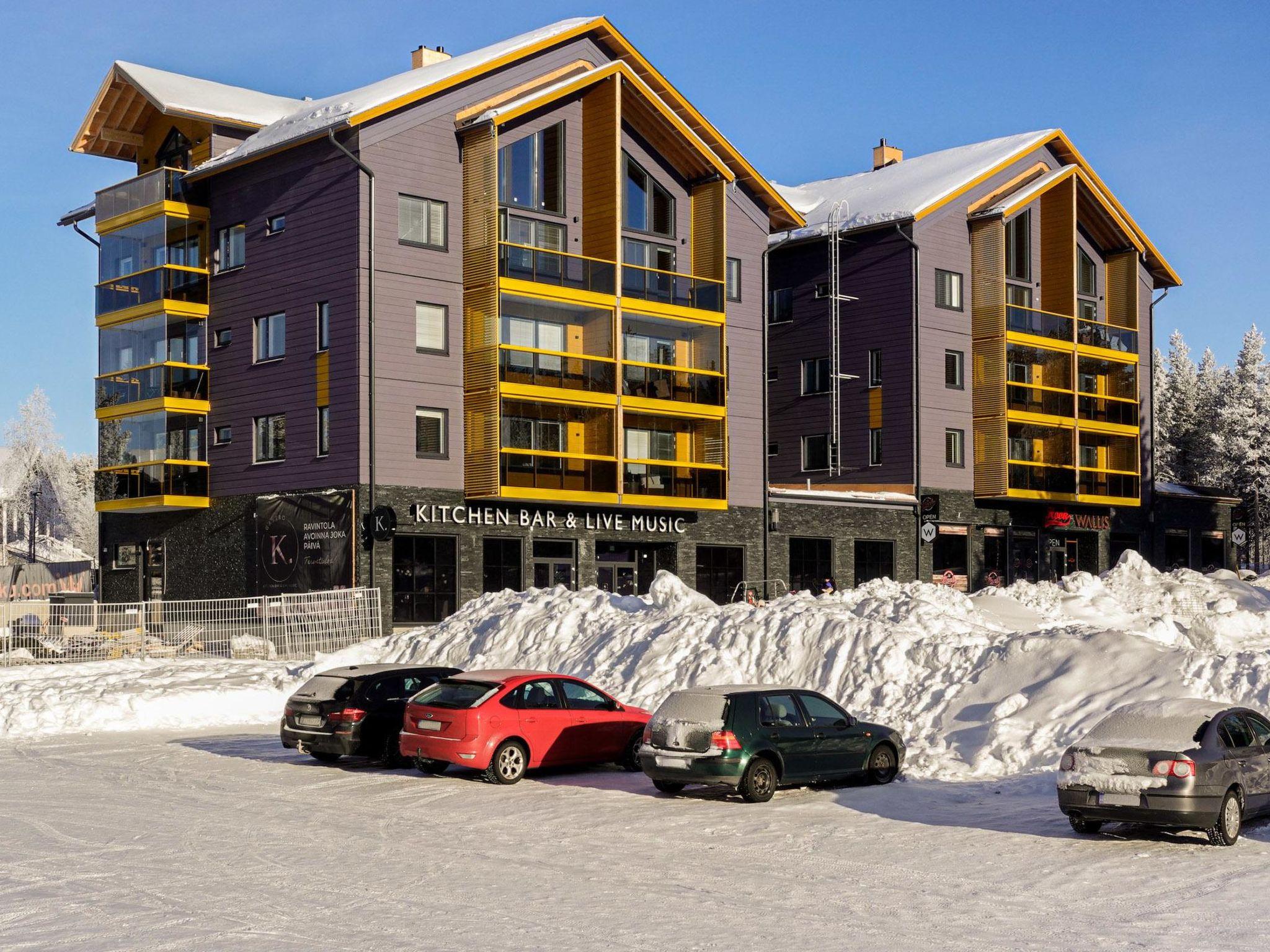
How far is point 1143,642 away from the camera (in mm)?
22547

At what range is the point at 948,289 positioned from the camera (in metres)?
53.3

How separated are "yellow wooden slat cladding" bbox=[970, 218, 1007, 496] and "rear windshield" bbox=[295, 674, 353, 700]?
35.9 metres

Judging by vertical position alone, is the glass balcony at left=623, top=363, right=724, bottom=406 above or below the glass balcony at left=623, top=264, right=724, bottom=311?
below

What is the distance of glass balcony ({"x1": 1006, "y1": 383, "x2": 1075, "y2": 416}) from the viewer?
5372 centimetres

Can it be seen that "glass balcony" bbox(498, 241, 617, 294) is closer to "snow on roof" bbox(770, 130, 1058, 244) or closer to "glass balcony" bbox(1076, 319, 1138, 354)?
"snow on roof" bbox(770, 130, 1058, 244)

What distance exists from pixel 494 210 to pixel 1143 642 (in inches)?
939

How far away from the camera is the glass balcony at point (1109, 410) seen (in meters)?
56.4

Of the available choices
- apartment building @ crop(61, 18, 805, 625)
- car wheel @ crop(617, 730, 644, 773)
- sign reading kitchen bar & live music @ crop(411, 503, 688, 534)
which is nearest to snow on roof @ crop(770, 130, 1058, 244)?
apartment building @ crop(61, 18, 805, 625)

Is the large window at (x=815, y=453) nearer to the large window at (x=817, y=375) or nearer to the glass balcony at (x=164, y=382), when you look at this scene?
the large window at (x=817, y=375)

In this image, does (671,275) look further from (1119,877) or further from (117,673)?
(1119,877)

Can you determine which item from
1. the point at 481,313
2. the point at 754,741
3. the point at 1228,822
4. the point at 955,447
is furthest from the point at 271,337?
the point at 1228,822

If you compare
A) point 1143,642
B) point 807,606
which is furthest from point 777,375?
point 1143,642

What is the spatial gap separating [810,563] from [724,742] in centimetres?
3223

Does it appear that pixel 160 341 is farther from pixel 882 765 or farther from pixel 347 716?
pixel 882 765
